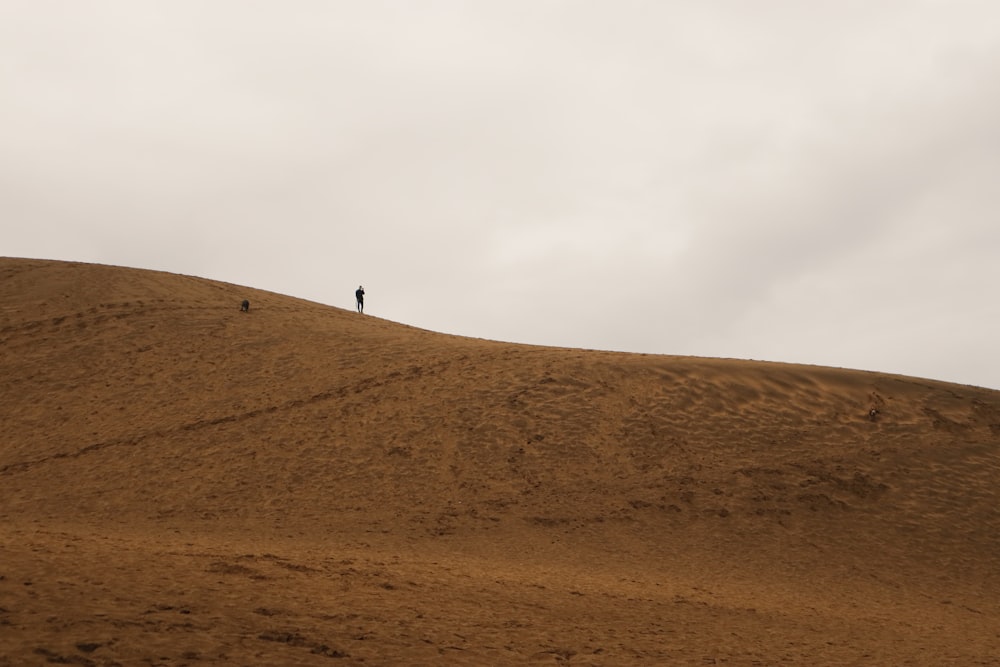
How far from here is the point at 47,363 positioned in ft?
78.8

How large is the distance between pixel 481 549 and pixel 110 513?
7.54 m

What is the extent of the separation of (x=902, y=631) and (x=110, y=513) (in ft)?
48.3

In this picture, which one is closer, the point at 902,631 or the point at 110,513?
the point at 902,631

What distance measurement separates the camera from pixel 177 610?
1022cm

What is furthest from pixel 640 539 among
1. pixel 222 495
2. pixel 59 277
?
pixel 59 277

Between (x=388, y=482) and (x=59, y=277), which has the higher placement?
(x=59, y=277)

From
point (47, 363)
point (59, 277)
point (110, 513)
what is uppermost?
point (59, 277)

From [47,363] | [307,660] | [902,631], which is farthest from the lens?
[47,363]

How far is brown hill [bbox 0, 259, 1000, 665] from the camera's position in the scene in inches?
424

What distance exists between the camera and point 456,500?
1808cm

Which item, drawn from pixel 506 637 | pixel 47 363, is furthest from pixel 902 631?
pixel 47 363

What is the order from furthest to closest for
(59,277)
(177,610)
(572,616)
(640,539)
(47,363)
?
(59,277) < (47,363) < (640,539) < (572,616) < (177,610)

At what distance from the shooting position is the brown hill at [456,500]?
424 inches

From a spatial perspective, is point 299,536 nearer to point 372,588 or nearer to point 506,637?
point 372,588
